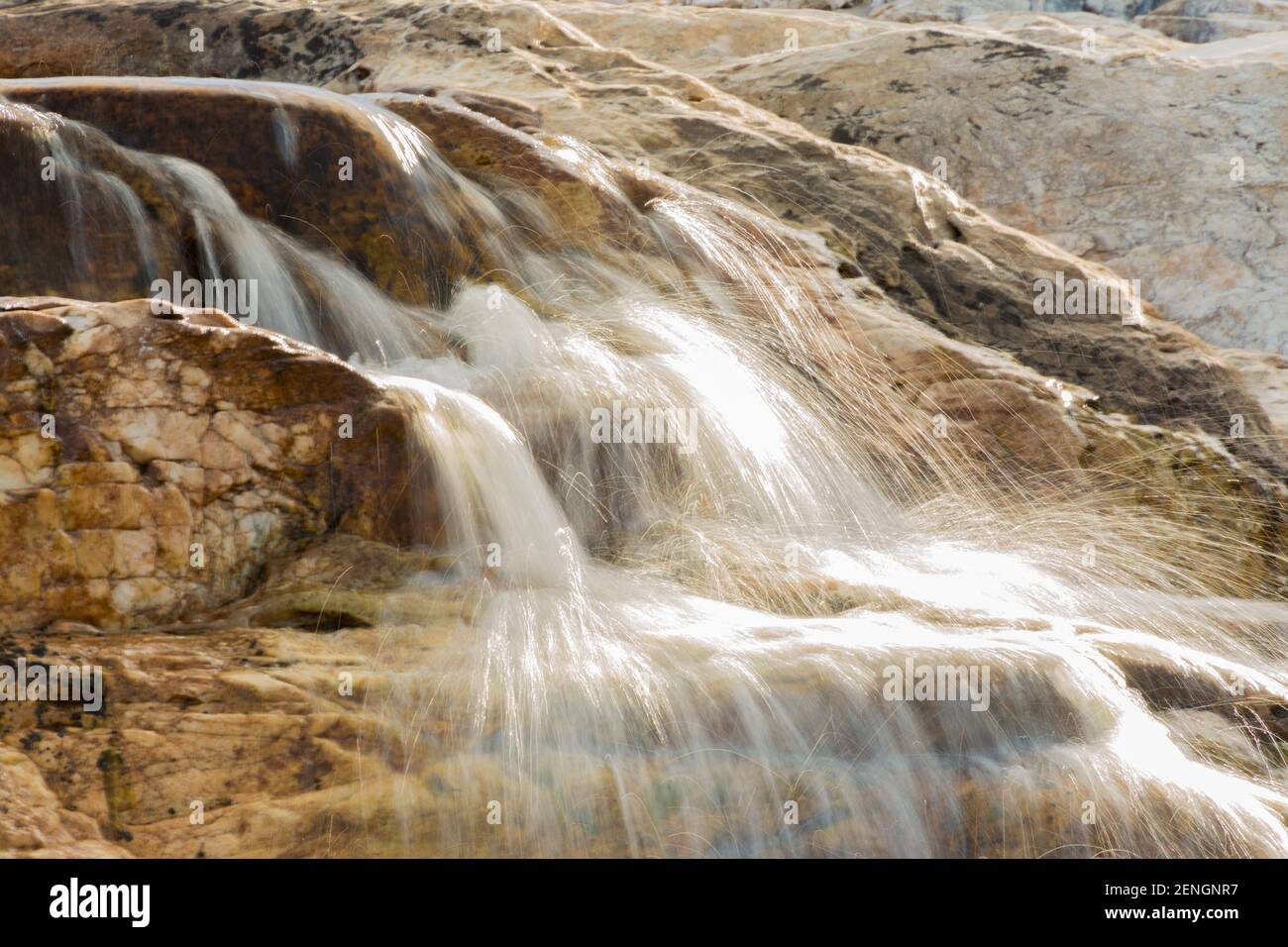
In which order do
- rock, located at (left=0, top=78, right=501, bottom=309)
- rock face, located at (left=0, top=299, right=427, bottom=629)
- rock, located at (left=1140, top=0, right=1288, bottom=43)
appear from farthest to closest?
rock, located at (left=1140, top=0, right=1288, bottom=43) < rock, located at (left=0, top=78, right=501, bottom=309) < rock face, located at (left=0, top=299, right=427, bottom=629)

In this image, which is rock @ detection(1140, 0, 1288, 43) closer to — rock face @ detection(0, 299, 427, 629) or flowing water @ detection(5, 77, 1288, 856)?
flowing water @ detection(5, 77, 1288, 856)

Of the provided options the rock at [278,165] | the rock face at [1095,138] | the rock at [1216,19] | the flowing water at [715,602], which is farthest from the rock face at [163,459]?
the rock at [1216,19]

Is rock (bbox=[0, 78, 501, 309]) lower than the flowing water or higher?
higher

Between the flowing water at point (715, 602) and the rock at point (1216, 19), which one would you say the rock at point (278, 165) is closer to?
the flowing water at point (715, 602)

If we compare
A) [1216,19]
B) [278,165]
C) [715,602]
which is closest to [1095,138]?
[278,165]

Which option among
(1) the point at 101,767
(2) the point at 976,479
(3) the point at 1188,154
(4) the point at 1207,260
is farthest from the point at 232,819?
(3) the point at 1188,154

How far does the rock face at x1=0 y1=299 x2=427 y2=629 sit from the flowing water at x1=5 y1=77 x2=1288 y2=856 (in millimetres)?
303

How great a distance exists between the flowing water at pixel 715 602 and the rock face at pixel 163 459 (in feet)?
0.99

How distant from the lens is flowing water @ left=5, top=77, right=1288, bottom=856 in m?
3.64

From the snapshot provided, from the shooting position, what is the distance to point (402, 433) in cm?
439

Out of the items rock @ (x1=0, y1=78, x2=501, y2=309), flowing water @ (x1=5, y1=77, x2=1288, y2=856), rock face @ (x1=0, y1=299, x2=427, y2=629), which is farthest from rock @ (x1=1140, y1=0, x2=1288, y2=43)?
rock face @ (x1=0, y1=299, x2=427, y2=629)

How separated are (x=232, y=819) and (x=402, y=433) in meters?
1.47

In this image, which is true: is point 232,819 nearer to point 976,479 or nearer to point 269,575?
point 269,575

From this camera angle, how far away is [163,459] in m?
4.11
